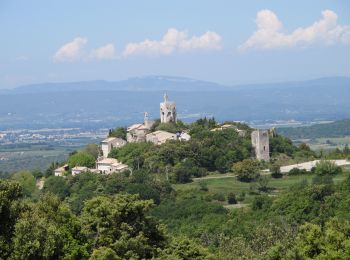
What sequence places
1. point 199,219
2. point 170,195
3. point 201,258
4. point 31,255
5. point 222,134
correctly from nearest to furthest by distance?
point 31,255 < point 201,258 < point 199,219 < point 170,195 < point 222,134

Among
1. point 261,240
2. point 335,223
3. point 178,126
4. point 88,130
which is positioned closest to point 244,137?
point 178,126

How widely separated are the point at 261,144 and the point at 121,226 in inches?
1332

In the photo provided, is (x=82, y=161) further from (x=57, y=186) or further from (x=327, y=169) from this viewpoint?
(x=327, y=169)

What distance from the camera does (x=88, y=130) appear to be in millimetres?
197125

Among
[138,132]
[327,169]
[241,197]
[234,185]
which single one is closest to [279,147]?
[327,169]

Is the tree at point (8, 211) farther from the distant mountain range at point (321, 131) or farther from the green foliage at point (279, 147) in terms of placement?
the distant mountain range at point (321, 131)

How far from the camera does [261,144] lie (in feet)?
174

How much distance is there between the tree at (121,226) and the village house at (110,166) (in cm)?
3024

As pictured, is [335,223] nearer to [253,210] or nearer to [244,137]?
[253,210]

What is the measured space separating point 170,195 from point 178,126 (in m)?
13.5

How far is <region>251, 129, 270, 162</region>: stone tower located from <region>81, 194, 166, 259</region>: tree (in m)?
32.6

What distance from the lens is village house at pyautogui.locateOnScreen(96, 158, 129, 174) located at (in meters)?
51.2

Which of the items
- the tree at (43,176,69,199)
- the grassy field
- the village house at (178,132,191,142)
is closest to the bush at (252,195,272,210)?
the grassy field

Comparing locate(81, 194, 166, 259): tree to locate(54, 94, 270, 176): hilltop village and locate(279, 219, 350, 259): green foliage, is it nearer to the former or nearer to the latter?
locate(279, 219, 350, 259): green foliage
